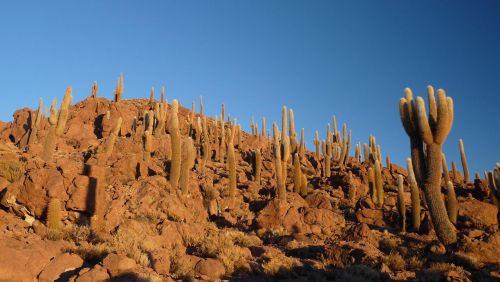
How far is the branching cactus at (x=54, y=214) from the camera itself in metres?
11.6

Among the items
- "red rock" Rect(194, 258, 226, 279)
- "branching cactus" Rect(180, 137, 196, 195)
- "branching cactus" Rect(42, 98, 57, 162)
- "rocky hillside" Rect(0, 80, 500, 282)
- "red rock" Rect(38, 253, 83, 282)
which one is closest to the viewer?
"red rock" Rect(38, 253, 83, 282)

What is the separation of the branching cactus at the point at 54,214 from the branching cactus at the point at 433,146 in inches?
516

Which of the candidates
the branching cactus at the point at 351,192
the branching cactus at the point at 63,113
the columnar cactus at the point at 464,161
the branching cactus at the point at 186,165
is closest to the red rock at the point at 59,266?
the branching cactus at the point at 186,165

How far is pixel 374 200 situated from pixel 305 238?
10783mm

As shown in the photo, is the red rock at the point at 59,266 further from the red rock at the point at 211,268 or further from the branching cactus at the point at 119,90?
the branching cactus at the point at 119,90

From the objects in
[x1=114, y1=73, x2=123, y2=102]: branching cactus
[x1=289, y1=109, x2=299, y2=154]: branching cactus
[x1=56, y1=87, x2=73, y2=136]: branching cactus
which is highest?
[x1=114, y1=73, x2=123, y2=102]: branching cactus

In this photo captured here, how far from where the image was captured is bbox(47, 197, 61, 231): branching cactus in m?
11.6

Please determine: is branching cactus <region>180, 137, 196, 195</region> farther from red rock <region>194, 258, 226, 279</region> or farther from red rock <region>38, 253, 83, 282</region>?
red rock <region>38, 253, 83, 282</region>

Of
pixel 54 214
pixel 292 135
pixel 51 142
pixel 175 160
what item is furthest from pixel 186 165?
pixel 292 135

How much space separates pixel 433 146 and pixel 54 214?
44.4ft

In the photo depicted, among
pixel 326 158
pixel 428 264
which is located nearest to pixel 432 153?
pixel 428 264

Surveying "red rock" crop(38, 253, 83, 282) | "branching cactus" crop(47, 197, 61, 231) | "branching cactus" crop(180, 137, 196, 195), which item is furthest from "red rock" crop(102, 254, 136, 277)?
"branching cactus" crop(180, 137, 196, 195)

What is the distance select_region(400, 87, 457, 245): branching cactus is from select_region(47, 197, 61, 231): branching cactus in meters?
13.1

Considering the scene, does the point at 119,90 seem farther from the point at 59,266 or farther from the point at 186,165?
the point at 59,266
